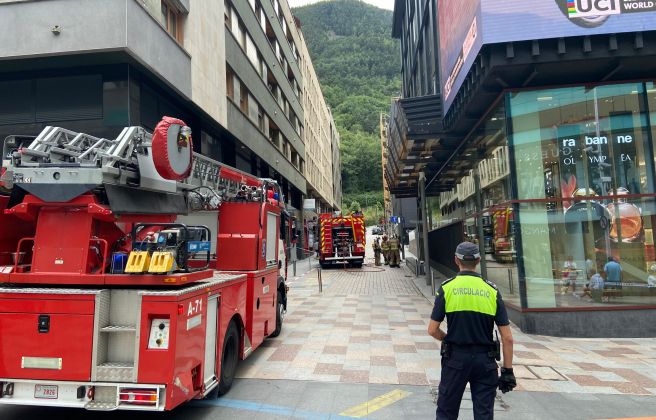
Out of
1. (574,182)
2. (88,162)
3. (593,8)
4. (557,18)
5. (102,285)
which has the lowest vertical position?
(102,285)

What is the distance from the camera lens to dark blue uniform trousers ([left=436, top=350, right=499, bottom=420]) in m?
3.34

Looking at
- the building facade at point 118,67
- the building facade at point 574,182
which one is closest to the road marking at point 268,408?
the building facade at point 574,182

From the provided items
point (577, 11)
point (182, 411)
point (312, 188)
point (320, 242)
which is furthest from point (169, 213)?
point (312, 188)

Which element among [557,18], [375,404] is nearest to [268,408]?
Answer: [375,404]

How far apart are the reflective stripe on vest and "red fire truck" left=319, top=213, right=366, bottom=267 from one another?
21547 mm

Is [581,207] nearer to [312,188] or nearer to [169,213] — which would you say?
[169,213]

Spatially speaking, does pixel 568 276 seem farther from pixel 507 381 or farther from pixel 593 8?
pixel 507 381

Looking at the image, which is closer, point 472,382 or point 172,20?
point 472,382

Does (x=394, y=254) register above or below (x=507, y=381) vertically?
above

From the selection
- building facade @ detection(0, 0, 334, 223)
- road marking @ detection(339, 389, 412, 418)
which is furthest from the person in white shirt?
building facade @ detection(0, 0, 334, 223)

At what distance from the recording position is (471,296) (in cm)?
346

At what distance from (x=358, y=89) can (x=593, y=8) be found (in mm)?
101657

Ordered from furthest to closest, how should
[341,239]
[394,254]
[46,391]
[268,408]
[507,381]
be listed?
1. [394,254]
2. [341,239]
3. [268,408]
4. [46,391]
5. [507,381]

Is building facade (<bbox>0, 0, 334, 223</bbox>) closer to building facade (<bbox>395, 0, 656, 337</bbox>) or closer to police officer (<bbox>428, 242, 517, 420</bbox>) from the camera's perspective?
building facade (<bbox>395, 0, 656, 337</bbox>)
